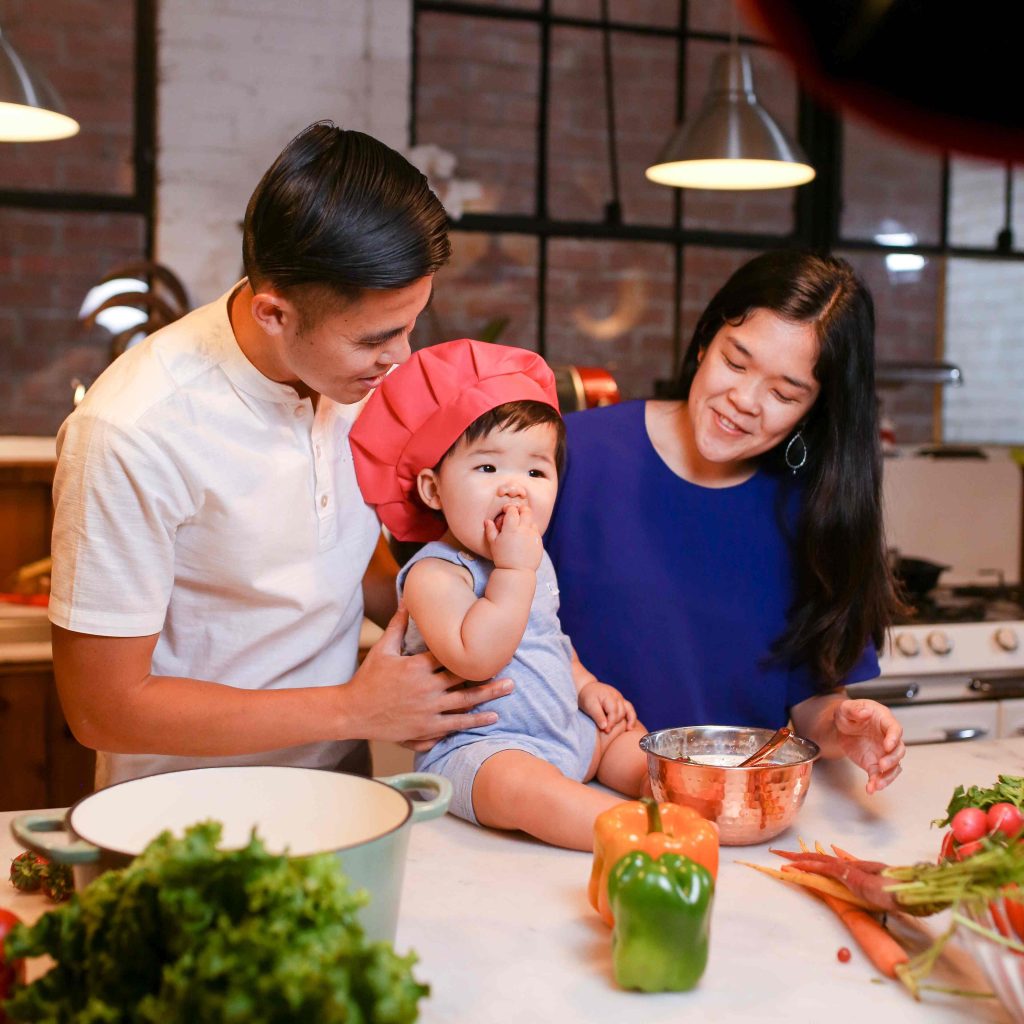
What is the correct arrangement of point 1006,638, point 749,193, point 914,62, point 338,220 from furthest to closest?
point 749,193 < point 1006,638 < point 338,220 < point 914,62

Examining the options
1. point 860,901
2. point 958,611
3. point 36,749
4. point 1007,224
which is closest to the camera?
point 860,901

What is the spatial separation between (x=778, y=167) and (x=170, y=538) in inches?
94.9

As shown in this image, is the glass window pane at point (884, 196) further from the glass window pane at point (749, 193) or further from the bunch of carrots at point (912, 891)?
the bunch of carrots at point (912, 891)

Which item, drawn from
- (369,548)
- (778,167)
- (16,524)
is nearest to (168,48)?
(16,524)

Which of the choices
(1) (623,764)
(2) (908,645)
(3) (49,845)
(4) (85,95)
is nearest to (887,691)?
(2) (908,645)

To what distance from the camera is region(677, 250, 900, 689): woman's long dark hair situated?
5.42 ft

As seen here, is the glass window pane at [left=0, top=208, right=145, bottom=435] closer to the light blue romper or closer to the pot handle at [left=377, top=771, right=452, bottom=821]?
the light blue romper

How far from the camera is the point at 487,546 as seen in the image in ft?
4.79

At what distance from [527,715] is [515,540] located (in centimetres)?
22

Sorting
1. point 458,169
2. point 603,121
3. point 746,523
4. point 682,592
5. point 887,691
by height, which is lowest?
point 887,691

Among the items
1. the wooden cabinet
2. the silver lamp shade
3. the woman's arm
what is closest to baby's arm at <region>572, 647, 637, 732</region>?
the woman's arm

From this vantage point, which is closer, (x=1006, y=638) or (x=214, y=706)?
(x=214, y=706)

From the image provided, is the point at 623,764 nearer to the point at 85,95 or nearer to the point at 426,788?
the point at 426,788

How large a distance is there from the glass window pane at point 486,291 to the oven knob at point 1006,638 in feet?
6.11
